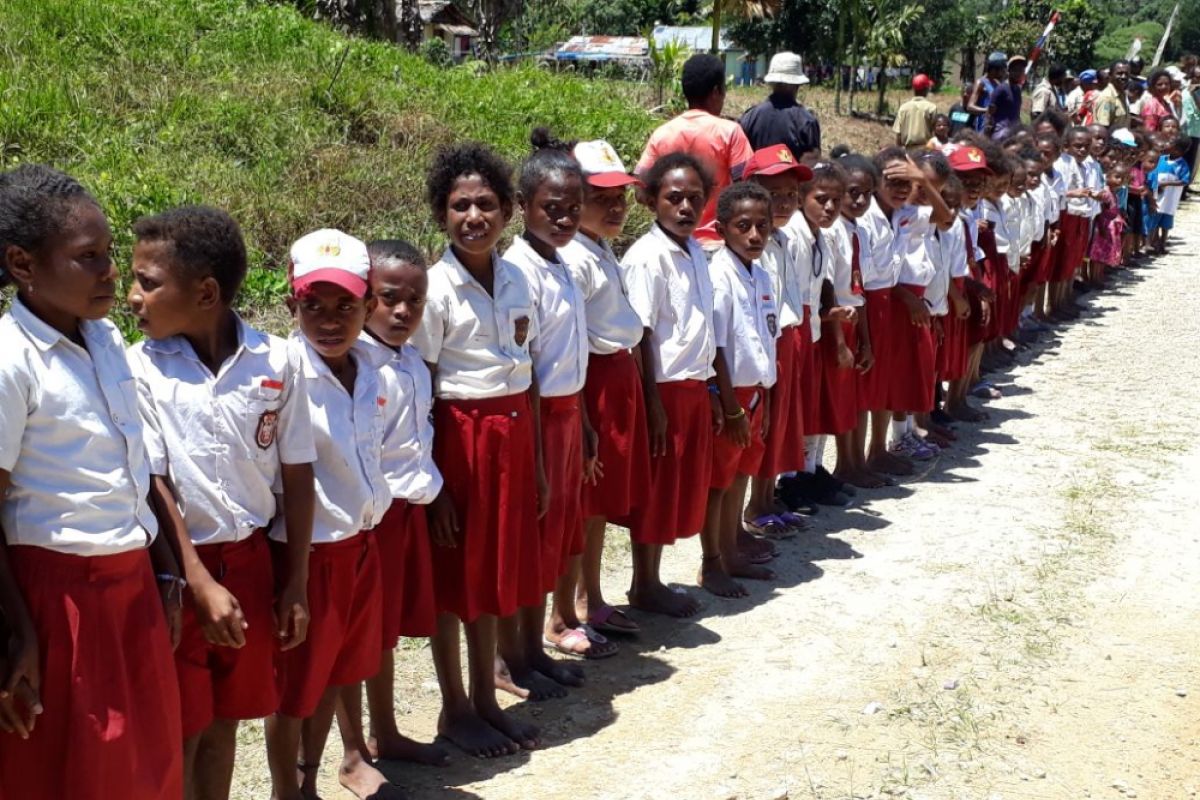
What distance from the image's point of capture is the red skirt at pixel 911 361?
701 cm

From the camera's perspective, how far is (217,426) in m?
2.97

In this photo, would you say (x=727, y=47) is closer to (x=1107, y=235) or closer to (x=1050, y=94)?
(x=1050, y=94)

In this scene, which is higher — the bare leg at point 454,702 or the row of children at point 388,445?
the row of children at point 388,445

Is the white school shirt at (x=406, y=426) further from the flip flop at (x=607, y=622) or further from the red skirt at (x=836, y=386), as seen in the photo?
the red skirt at (x=836, y=386)

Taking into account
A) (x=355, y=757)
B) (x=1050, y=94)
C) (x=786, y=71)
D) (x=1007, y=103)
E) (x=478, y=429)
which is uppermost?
(x=1050, y=94)

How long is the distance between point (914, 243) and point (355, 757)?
446 cm

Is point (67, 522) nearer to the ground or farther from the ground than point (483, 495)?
farther from the ground

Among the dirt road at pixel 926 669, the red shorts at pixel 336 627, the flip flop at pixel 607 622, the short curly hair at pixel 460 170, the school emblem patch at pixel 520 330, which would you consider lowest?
the dirt road at pixel 926 669

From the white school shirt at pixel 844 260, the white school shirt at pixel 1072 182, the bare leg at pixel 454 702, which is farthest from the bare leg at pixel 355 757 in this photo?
the white school shirt at pixel 1072 182

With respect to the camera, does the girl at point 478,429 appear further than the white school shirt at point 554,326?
No

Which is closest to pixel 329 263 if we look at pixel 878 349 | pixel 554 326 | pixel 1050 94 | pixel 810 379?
pixel 554 326

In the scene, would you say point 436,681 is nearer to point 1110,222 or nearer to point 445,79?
point 445,79

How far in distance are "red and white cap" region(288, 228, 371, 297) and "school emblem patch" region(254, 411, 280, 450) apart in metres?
0.35

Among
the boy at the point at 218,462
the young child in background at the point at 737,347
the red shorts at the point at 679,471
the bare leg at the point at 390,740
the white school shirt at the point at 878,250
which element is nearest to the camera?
the boy at the point at 218,462
